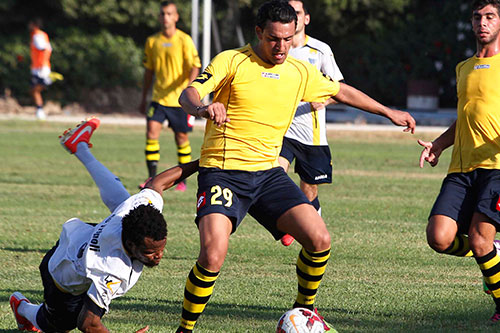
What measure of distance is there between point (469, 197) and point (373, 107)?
93 cm

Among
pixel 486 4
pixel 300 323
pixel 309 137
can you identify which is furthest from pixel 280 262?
pixel 486 4

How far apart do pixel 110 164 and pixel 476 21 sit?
9.62 meters

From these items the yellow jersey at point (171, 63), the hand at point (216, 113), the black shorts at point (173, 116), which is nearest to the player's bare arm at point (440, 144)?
the hand at point (216, 113)

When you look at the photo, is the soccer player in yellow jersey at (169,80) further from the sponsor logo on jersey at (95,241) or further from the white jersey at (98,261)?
the sponsor logo on jersey at (95,241)

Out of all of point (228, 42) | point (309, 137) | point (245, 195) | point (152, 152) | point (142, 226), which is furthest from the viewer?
point (228, 42)

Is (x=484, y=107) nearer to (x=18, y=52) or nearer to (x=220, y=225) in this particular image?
(x=220, y=225)

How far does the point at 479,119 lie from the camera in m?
6.36

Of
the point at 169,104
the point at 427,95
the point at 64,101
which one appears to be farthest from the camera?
the point at 64,101

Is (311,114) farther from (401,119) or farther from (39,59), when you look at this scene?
(39,59)

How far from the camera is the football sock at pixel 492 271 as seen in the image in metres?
6.12

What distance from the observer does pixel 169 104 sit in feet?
41.7

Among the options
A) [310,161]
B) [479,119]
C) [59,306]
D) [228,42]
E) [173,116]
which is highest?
[479,119]

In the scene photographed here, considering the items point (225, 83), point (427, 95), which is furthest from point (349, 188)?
point (427, 95)

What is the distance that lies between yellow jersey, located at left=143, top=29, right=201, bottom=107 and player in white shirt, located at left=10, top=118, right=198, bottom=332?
6529 millimetres
